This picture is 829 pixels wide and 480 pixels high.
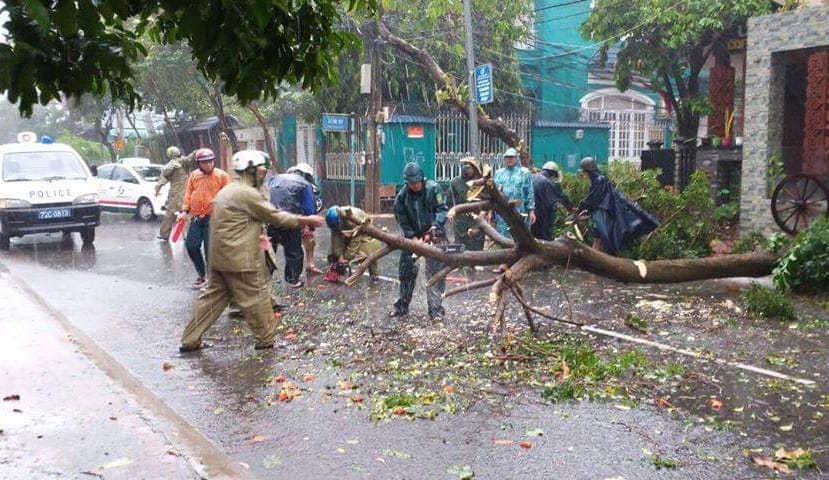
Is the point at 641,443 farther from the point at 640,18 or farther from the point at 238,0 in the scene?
the point at 640,18

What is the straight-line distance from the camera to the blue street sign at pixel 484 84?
1579cm

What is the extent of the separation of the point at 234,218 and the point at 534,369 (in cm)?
293

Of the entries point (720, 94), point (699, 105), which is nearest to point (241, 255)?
point (720, 94)

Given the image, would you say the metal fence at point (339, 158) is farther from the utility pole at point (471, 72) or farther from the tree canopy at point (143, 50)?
the tree canopy at point (143, 50)

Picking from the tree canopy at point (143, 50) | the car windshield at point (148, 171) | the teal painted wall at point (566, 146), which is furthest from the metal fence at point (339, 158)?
the tree canopy at point (143, 50)

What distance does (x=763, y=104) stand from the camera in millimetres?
11703

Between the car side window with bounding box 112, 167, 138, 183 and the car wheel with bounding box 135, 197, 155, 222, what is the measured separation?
60 cm

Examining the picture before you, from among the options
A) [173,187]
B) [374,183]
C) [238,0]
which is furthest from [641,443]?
[374,183]

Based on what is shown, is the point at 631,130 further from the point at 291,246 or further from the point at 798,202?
the point at 291,246

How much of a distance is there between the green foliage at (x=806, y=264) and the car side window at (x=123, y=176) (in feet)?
55.3

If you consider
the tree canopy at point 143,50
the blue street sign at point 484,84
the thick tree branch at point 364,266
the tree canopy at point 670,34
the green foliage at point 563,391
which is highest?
the tree canopy at point 670,34

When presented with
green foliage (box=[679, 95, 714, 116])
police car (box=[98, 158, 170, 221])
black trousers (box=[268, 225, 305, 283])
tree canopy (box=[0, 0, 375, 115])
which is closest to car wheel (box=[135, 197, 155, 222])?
police car (box=[98, 158, 170, 221])

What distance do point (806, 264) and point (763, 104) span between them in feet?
12.9

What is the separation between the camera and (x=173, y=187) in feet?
48.4
